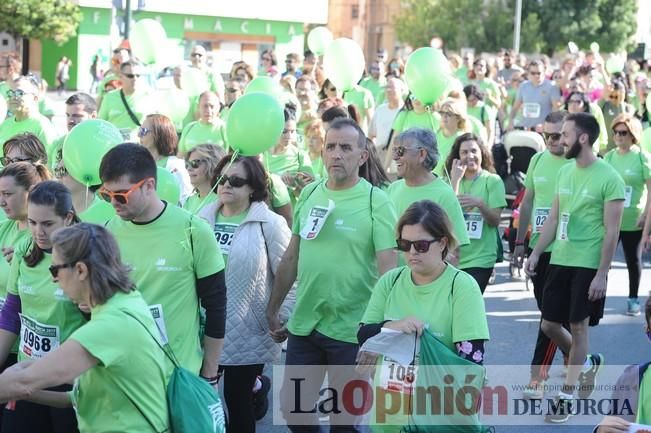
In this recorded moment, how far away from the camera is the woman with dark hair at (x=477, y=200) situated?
7.82 meters

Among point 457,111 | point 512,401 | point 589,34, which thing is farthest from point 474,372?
point 589,34

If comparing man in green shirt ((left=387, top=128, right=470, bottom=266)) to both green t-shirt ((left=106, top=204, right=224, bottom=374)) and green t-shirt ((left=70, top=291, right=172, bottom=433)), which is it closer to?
green t-shirt ((left=106, top=204, right=224, bottom=374))

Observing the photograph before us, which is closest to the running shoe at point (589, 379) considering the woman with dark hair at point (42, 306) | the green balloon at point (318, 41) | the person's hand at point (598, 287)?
the person's hand at point (598, 287)

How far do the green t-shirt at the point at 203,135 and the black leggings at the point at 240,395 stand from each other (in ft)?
15.9

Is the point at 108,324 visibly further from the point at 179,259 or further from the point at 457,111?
the point at 457,111

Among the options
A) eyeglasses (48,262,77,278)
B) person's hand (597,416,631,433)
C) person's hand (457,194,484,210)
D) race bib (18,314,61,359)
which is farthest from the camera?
person's hand (457,194,484,210)

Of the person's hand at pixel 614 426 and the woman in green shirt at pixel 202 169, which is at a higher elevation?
the woman in green shirt at pixel 202 169

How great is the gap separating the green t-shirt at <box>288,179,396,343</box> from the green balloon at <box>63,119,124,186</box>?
1314mm

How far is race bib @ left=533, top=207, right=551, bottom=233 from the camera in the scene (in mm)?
8383

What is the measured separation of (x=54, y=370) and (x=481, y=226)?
4.74m

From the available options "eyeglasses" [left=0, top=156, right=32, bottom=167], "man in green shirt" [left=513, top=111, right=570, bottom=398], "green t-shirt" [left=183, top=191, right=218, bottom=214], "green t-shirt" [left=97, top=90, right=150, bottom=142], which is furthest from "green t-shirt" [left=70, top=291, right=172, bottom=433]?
"green t-shirt" [left=97, top=90, right=150, bottom=142]

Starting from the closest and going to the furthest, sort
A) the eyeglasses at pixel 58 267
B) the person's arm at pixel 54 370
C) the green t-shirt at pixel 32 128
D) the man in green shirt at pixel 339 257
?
the person's arm at pixel 54 370
the eyeglasses at pixel 58 267
the man in green shirt at pixel 339 257
the green t-shirt at pixel 32 128

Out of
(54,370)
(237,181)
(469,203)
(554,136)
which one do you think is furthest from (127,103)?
(54,370)

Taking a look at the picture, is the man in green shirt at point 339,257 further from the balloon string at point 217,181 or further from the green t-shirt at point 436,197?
the balloon string at point 217,181
